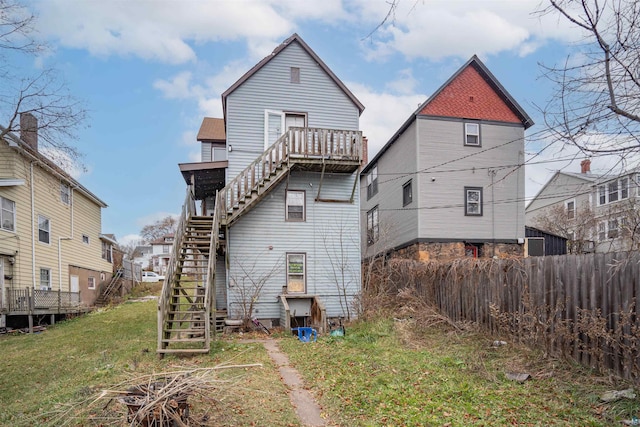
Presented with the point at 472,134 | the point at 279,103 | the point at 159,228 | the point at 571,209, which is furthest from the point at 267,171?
the point at 159,228

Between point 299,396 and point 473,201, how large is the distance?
15.0 meters

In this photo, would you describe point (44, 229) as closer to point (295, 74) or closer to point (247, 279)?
point (247, 279)

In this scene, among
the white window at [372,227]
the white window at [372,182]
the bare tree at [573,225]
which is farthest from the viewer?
the white window at [372,182]

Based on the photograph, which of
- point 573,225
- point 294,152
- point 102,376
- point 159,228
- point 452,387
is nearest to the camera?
point 452,387

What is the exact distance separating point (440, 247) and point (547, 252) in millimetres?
6555

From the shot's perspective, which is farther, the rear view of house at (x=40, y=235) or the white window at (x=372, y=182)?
the white window at (x=372, y=182)

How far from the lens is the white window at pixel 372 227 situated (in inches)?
895

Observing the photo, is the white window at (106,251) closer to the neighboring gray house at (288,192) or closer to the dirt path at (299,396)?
the neighboring gray house at (288,192)

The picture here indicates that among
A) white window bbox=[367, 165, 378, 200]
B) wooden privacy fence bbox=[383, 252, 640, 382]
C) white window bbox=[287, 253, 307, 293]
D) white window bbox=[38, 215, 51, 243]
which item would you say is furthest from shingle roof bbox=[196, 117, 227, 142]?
wooden privacy fence bbox=[383, 252, 640, 382]

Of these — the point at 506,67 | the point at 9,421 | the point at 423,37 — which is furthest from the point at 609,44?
the point at 9,421

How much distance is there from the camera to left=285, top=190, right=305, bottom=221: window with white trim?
581 inches

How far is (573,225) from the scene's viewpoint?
2466 centimetres

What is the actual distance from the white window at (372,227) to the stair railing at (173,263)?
11.3m

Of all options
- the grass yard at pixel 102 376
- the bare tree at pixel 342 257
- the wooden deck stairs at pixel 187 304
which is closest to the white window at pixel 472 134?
the bare tree at pixel 342 257
